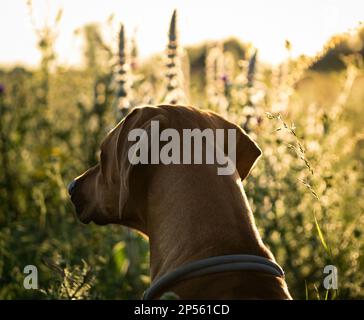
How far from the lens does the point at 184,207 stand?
2664mm

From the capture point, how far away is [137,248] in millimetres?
4551

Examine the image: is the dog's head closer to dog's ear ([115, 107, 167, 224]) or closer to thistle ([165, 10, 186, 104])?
dog's ear ([115, 107, 167, 224])

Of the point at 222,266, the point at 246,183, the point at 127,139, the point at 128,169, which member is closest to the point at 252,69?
the point at 246,183

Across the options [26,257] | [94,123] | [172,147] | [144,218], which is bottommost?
[26,257]

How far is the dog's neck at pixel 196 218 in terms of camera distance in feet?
Result: 8.30

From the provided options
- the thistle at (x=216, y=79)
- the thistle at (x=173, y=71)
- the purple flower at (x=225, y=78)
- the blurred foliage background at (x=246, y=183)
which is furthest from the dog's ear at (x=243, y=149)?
the purple flower at (x=225, y=78)

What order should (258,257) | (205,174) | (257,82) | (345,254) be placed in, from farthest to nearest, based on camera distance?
(257,82) < (345,254) < (205,174) < (258,257)

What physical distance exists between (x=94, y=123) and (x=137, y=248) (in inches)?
55.4

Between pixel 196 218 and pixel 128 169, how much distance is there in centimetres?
37

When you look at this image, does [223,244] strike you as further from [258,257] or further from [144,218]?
[144,218]

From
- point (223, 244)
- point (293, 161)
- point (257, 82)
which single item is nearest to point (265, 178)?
point (293, 161)

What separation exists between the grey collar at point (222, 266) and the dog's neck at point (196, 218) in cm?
6

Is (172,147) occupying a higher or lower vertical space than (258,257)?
higher

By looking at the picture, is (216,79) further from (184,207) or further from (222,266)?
(222,266)
